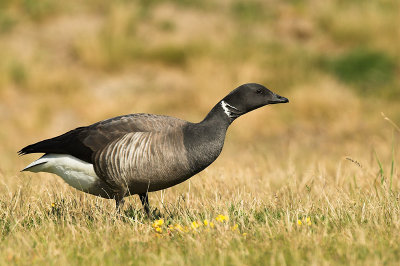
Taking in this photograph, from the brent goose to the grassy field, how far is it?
275 millimetres

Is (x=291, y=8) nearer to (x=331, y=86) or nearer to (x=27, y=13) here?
(x=331, y=86)

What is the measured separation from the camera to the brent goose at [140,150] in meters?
5.90

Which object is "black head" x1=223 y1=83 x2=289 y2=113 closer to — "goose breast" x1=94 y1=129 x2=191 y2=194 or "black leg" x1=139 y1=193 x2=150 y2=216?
"goose breast" x1=94 y1=129 x2=191 y2=194

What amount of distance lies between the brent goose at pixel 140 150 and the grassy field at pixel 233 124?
27cm

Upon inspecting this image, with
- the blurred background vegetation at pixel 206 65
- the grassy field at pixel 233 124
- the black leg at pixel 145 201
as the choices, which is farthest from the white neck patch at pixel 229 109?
the blurred background vegetation at pixel 206 65

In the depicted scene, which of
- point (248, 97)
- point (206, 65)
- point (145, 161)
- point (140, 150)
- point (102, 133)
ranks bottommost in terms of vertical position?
point (145, 161)

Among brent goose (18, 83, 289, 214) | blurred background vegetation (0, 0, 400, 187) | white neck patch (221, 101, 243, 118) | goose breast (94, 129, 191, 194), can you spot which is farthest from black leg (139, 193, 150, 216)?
blurred background vegetation (0, 0, 400, 187)

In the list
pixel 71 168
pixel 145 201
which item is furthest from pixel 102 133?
pixel 145 201

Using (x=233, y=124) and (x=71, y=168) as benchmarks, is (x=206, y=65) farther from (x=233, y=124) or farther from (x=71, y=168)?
(x=71, y=168)

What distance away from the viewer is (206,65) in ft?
52.5

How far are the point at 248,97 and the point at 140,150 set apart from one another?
123cm

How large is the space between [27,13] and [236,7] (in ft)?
21.1

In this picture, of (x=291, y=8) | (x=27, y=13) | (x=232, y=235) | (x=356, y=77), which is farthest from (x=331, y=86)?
(x=232, y=235)

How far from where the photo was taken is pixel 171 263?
431cm
